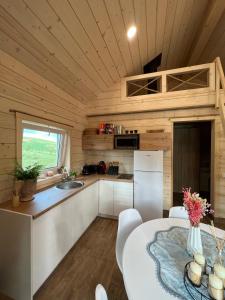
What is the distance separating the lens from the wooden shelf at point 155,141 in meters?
2.97

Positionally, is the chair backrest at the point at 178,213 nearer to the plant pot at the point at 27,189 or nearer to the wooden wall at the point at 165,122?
the wooden wall at the point at 165,122

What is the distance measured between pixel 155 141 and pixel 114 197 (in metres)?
1.36

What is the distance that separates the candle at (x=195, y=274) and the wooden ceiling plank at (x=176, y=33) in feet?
10.1

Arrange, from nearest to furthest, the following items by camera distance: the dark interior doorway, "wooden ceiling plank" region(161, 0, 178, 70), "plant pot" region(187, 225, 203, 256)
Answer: "plant pot" region(187, 225, 203, 256), "wooden ceiling plank" region(161, 0, 178, 70), the dark interior doorway

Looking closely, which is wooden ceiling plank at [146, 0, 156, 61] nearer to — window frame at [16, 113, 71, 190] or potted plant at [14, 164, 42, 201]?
window frame at [16, 113, 71, 190]

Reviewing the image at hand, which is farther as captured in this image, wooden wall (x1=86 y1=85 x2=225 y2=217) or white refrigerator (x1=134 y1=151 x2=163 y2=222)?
wooden wall (x1=86 y1=85 x2=225 y2=217)

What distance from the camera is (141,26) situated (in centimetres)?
227

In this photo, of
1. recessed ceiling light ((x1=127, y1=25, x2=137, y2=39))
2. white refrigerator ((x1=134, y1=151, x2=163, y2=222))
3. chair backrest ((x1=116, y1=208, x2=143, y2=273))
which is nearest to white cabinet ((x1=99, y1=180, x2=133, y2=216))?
white refrigerator ((x1=134, y1=151, x2=163, y2=222))

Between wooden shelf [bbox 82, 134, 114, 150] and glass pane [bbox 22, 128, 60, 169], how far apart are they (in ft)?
2.34

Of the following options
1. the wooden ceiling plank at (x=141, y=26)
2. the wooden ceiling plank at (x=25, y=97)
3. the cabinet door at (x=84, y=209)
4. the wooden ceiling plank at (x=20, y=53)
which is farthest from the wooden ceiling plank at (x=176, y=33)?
the cabinet door at (x=84, y=209)

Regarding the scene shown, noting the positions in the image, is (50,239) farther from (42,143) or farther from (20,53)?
(20,53)

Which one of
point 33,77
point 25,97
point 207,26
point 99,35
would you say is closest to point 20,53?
point 33,77

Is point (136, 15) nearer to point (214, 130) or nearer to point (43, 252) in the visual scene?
point (214, 130)

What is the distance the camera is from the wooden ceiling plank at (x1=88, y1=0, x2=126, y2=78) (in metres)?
Result: 1.65
